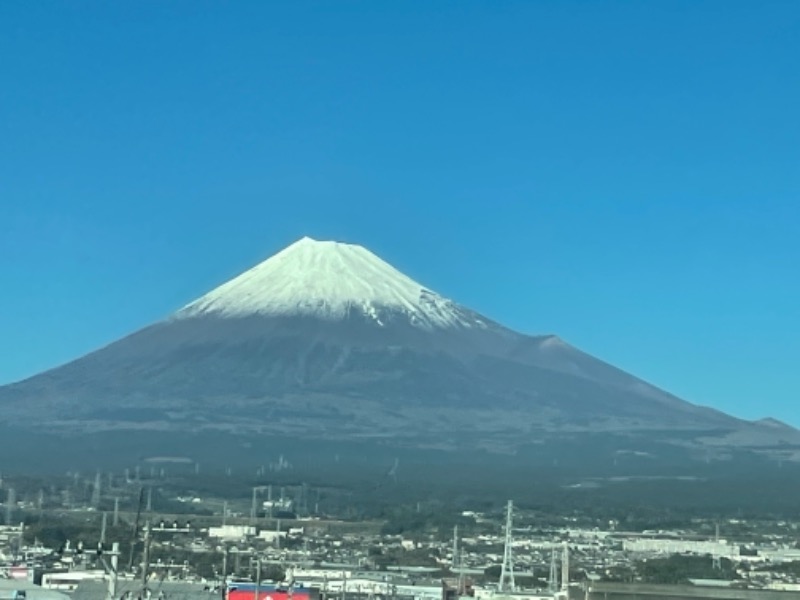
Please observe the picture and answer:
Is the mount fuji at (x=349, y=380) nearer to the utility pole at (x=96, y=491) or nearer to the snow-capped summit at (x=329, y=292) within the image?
the snow-capped summit at (x=329, y=292)

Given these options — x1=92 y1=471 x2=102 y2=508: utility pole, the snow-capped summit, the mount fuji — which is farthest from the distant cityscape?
the snow-capped summit

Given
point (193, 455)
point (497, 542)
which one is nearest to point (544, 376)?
point (193, 455)

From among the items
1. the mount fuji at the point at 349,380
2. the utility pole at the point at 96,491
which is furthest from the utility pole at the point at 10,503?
the mount fuji at the point at 349,380

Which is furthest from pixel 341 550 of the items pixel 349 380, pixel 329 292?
pixel 329 292

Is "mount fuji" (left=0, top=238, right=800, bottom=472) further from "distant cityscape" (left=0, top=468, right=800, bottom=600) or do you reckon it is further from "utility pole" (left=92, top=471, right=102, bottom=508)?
"distant cityscape" (left=0, top=468, right=800, bottom=600)

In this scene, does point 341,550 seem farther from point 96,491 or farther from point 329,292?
point 329,292

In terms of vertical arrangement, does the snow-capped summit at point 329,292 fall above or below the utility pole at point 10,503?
above
